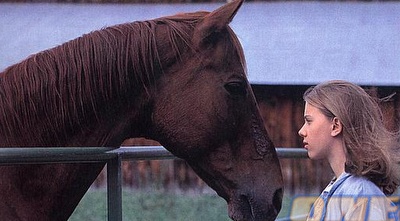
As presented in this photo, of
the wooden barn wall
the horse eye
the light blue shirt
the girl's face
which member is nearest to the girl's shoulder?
the light blue shirt

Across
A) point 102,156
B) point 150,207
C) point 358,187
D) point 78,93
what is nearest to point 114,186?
point 102,156

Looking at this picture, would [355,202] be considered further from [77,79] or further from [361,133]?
[77,79]

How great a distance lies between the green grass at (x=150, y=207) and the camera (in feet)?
17.8

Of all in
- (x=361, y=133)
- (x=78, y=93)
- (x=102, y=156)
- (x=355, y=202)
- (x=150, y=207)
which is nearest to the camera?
(x=355, y=202)

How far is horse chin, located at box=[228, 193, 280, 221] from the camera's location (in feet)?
8.58

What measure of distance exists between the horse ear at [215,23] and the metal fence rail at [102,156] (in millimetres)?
375

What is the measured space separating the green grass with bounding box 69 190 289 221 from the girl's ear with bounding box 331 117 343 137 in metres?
2.65

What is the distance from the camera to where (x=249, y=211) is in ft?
8.63

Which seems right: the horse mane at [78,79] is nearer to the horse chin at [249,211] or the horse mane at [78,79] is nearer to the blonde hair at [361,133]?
the horse chin at [249,211]

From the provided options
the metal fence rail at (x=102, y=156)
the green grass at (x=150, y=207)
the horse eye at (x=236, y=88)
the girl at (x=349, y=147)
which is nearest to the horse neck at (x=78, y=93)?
the metal fence rail at (x=102, y=156)

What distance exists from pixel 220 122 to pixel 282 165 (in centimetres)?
513

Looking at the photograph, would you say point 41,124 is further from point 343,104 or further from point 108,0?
point 108,0

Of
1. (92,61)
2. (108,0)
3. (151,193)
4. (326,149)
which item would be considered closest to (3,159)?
(92,61)

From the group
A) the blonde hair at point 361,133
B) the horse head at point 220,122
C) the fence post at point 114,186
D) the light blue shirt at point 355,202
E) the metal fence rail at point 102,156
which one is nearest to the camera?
the light blue shirt at point 355,202
